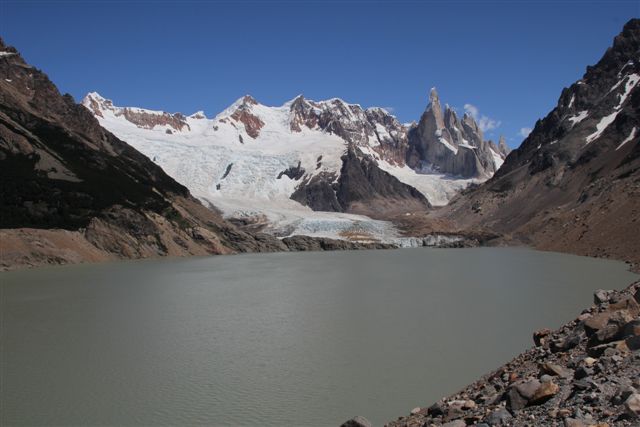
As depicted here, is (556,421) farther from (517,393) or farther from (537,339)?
(537,339)

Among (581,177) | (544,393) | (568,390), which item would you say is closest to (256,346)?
(544,393)

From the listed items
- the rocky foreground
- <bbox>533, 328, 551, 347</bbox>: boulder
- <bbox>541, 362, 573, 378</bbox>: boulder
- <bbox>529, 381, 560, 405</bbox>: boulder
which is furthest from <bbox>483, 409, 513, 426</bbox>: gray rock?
<bbox>533, 328, 551, 347</bbox>: boulder

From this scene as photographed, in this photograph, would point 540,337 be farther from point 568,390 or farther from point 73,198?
point 73,198

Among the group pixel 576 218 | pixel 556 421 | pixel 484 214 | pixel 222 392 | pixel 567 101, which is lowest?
pixel 222 392

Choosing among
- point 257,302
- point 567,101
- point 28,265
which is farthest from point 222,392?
point 567,101

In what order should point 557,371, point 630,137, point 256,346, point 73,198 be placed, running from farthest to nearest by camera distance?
point 630,137 → point 73,198 → point 256,346 → point 557,371

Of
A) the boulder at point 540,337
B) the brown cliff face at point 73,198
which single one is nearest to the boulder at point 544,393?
the boulder at point 540,337
